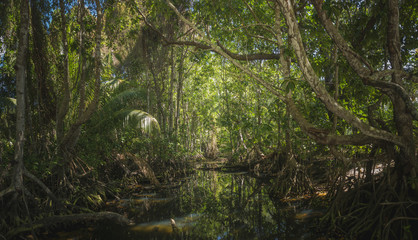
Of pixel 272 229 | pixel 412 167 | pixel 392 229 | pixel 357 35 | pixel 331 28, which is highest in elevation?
pixel 357 35

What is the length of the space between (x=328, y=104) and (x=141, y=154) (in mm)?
9805

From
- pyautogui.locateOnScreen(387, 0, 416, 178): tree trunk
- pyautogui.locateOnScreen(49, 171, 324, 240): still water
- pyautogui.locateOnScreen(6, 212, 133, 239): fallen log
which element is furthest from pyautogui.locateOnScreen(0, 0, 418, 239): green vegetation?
pyautogui.locateOnScreen(49, 171, 324, 240): still water

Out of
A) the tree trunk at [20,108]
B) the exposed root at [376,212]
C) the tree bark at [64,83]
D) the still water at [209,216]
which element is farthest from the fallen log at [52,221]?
the exposed root at [376,212]

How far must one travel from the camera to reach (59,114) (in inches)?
256

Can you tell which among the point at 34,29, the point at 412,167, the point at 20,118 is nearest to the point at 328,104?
the point at 412,167

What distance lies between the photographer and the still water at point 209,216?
5242 mm

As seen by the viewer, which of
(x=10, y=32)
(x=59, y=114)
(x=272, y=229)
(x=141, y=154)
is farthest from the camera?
(x=141, y=154)

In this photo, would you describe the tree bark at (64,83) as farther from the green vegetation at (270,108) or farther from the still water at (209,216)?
the still water at (209,216)

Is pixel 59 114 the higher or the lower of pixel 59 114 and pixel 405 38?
the lower

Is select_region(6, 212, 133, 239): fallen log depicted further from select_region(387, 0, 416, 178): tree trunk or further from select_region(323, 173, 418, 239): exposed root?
select_region(387, 0, 416, 178): tree trunk

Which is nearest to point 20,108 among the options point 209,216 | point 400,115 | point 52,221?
point 52,221

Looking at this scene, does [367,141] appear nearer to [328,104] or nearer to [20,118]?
[328,104]

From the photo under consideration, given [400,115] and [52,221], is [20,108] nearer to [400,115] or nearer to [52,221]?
[52,221]

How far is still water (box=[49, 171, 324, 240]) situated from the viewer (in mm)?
5242
